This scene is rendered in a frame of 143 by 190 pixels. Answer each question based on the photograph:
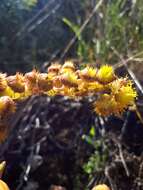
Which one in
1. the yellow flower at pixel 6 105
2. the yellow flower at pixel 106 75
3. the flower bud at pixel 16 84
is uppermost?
the flower bud at pixel 16 84

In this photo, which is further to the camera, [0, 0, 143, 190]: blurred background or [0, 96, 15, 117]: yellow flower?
[0, 0, 143, 190]: blurred background

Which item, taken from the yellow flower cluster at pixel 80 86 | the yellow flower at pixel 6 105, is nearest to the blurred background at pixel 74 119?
the yellow flower cluster at pixel 80 86

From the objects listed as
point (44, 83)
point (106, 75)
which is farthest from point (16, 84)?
point (106, 75)

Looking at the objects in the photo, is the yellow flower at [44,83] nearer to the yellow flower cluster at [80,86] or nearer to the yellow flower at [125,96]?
the yellow flower cluster at [80,86]

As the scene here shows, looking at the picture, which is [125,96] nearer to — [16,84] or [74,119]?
[16,84]

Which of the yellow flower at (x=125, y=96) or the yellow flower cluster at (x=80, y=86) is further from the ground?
the yellow flower cluster at (x=80, y=86)

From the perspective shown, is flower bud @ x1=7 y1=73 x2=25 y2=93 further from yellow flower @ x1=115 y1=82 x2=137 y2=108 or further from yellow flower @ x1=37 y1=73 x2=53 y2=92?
yellow flower @ x1=115 y1=82 x2=137 y2=108

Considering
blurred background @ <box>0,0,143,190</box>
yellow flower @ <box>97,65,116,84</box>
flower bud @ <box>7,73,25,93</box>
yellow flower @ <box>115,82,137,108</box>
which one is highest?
blurred background @ <box>0,0,143,190</box>

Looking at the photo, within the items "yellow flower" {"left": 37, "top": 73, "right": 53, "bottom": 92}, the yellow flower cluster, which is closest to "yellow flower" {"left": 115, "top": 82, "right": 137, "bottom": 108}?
the yellow flower cluster

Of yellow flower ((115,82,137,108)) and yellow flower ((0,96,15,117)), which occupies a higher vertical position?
yellow flower ((0,96,15,117))

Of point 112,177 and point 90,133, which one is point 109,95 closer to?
point 112,177
